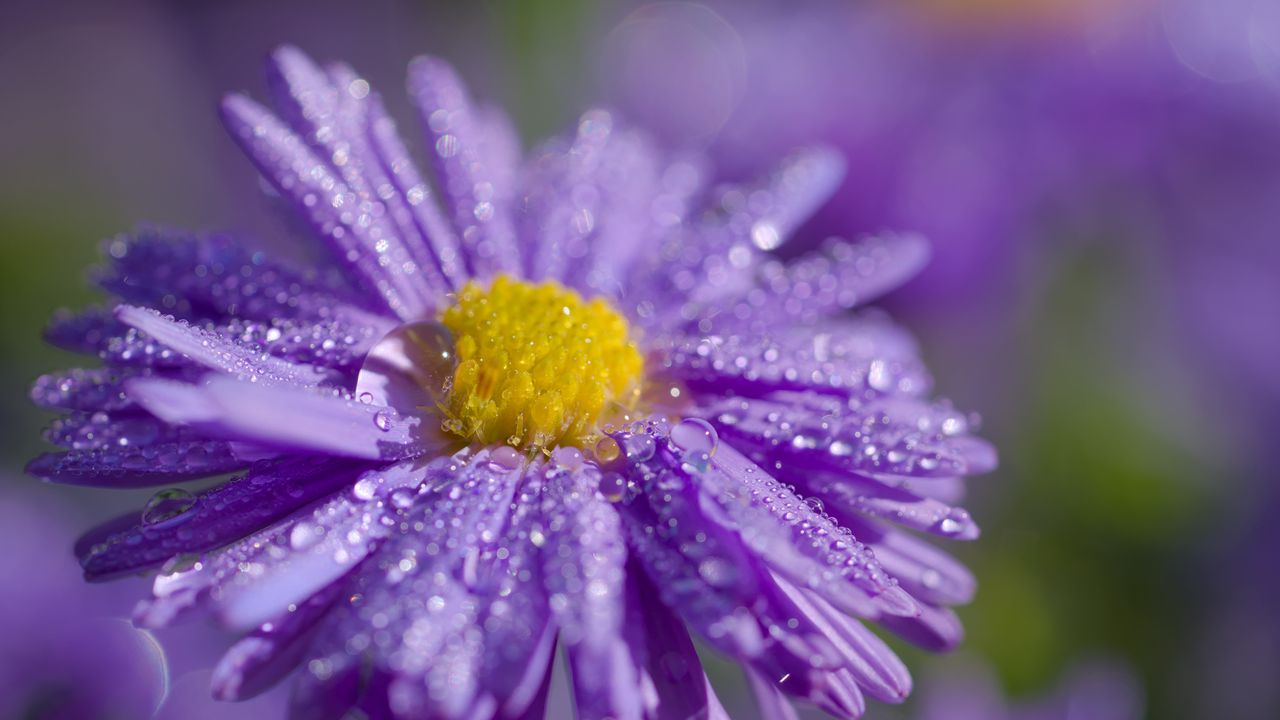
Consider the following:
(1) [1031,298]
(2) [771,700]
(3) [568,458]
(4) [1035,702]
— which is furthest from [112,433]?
(1) [1031,298]

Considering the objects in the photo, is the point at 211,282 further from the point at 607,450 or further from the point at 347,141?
the point at 607,450

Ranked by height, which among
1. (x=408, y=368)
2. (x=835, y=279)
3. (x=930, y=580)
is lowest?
(x=930, y=580)

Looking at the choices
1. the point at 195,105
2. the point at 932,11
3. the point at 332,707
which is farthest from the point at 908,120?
the point at 195,105

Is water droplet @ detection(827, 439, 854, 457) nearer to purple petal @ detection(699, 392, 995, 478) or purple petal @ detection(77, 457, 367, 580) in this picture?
purple petal @ detection(699, 392, 995, 478)

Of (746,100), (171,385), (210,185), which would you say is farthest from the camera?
(210,185)

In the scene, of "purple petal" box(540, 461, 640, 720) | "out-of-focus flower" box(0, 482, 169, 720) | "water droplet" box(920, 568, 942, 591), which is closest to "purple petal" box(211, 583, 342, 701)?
"purple petal" box(540, 461, 640, 720)

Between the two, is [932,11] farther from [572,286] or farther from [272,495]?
[272,495]

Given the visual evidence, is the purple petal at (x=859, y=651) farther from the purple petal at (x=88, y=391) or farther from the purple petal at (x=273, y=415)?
the purple petal at (x=88, y=391)
